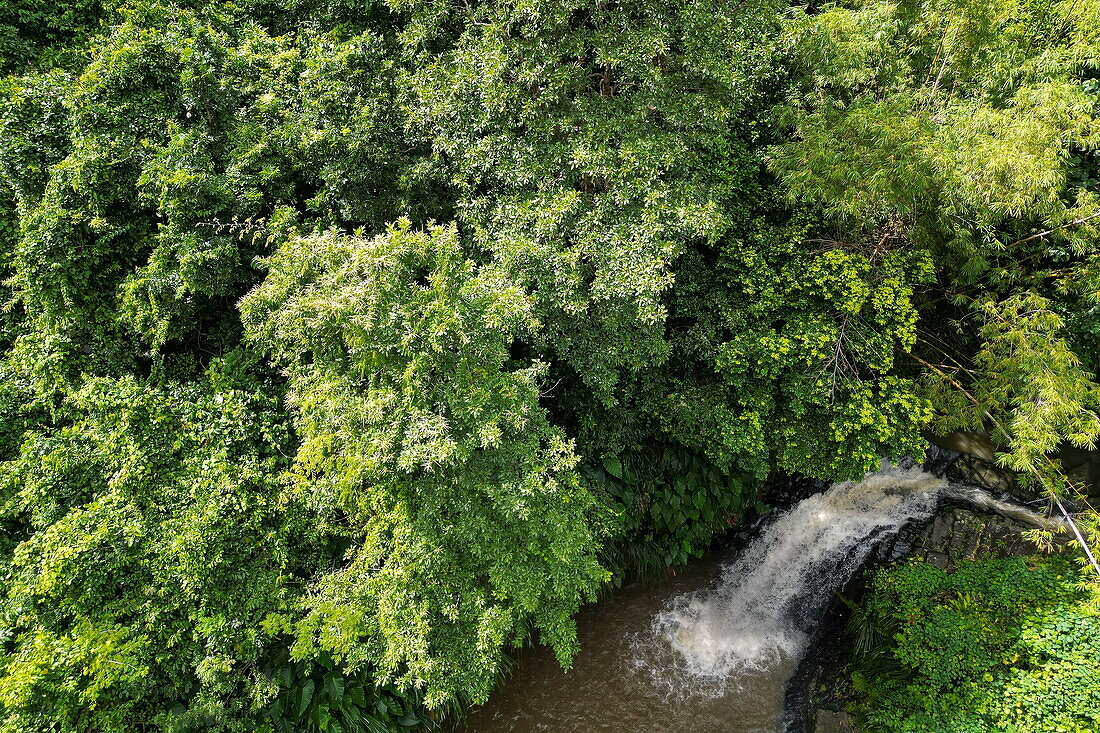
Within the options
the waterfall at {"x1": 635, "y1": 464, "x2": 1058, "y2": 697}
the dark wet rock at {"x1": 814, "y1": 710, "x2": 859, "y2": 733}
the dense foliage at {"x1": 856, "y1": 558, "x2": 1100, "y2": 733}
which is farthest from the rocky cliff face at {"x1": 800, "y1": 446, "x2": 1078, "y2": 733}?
the dense foliage at {"x1": 856, "y1": 558, "x2": 1100, "y2": 733}

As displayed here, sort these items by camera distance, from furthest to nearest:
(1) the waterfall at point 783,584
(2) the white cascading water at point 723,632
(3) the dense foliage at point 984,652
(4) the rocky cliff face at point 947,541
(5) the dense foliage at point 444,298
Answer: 1. (1) the waterfall at point 783,584
2. (2) the white cascading water at point 723,632
3. (4) the rocky cliff face at point 947,541
4. (3) the dense foliage at point 984,652
5. (5) the dense foliage at point 444,298

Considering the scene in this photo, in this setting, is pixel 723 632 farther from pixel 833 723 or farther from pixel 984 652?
pixel 984 652

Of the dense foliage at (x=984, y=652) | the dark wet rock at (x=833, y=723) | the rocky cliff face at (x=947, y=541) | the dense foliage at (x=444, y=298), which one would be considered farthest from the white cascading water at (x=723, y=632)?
the dense foliage at (x=444, y=298)

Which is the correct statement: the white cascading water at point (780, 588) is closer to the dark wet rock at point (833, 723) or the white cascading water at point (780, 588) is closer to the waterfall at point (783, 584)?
the waterfall at point (783, 584)

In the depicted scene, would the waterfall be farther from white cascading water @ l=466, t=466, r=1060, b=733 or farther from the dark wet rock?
the dark wet rock

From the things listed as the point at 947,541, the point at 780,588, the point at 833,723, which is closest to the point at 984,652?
the point at 833,723

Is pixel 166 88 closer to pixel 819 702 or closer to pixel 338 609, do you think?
pixel 338 609
